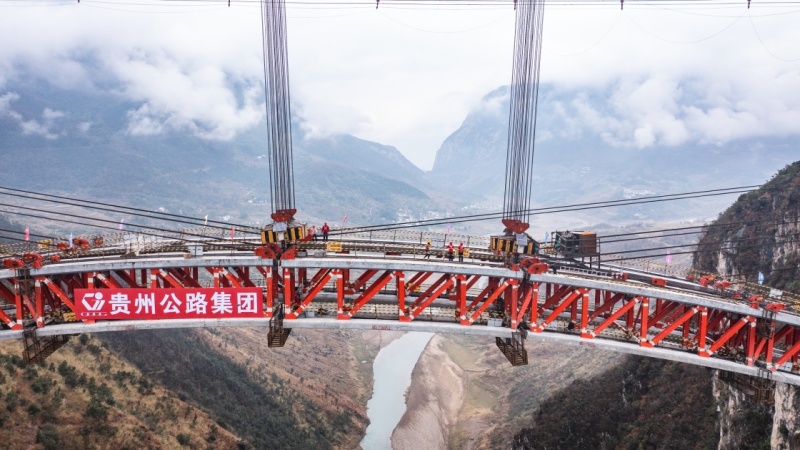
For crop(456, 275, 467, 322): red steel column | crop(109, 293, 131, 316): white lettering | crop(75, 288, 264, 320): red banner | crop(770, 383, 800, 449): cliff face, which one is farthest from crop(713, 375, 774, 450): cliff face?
crop(109, 293, 131, 316): white lettering

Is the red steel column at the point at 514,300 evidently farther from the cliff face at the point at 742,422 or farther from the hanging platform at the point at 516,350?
the cliff face at the point at 742,422

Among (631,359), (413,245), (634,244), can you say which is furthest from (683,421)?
(634,244)

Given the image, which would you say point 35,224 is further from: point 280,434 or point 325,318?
point 325,318

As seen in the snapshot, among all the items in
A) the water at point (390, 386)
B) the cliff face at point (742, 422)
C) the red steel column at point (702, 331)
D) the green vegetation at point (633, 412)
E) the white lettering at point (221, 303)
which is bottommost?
the water at point (390, 386)

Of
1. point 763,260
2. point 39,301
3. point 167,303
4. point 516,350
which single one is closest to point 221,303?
point 167,303

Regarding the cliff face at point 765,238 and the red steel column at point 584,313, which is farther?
the cliff face at point 765,238

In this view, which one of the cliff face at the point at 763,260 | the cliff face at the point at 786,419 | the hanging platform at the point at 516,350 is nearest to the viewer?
the hanging platform at the point at 516,350

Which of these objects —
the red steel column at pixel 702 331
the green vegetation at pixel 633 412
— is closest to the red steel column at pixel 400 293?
the red steel column at pixel 702 331

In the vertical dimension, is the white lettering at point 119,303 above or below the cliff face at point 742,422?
above
